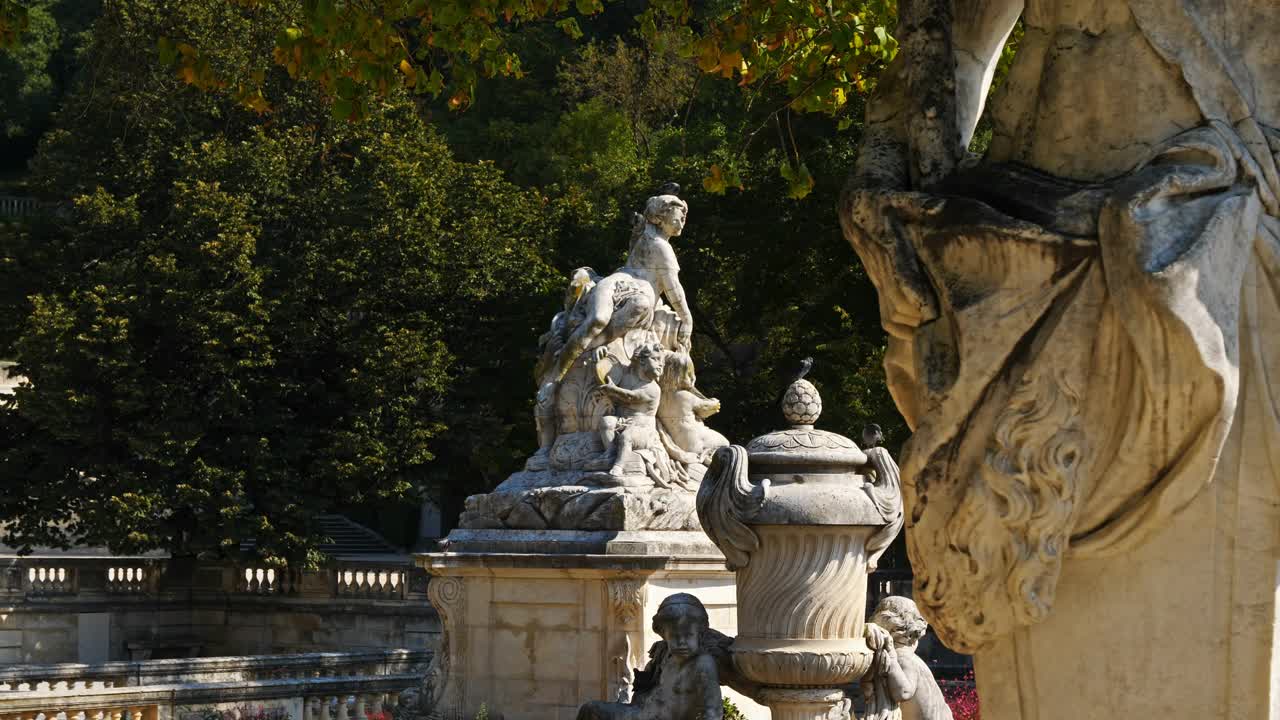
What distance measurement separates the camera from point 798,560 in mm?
8648

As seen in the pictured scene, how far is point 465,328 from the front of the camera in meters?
33.0

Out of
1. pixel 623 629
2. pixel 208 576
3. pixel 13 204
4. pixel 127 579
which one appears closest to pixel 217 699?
pixel 623 629

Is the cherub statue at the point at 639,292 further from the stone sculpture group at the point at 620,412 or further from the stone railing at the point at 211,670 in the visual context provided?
the stone railing at the point at 211,670

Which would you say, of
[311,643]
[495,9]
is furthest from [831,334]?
[495,9]

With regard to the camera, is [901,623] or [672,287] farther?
[672,287]

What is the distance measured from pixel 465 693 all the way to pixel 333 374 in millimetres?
18312

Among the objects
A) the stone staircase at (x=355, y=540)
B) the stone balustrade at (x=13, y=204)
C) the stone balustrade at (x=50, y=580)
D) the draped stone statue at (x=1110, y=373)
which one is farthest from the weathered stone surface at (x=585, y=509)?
the stone balustrade at (x=13, y=204)

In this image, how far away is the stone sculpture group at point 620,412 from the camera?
13.9 m

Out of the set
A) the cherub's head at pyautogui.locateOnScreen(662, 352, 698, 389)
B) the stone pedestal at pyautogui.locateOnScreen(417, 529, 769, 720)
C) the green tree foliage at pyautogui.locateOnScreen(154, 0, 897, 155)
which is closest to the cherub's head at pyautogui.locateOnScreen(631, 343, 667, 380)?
the cherub's head at pyautogui.locateOnScreen(662, 352, 698, 389)

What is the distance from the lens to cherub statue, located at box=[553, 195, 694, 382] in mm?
14648

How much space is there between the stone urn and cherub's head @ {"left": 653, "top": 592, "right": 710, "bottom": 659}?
1.02ft

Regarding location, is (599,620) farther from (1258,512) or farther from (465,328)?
(465,328)

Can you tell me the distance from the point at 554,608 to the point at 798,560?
17.9 feet

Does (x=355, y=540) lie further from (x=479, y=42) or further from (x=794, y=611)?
(x=794, y=611)
